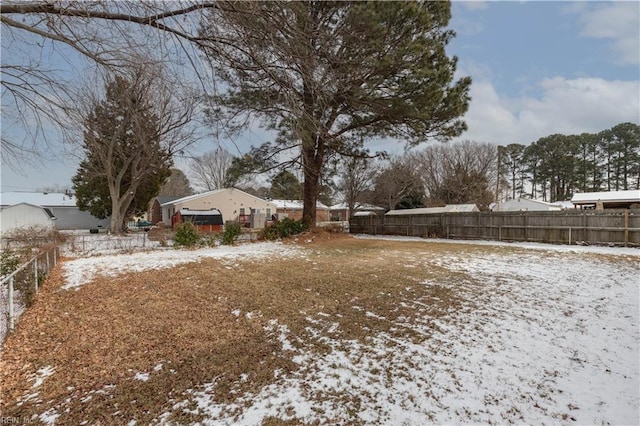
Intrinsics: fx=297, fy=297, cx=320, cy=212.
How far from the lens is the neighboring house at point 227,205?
90.6ft

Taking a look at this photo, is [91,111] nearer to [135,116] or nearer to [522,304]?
[135,116]

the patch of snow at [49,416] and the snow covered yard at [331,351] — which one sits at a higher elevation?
the snow covered yard at [331,351]

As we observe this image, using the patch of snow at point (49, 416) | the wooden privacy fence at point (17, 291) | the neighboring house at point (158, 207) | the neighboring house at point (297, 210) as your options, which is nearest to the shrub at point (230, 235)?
the wooden privacy fence at point (17, 291)

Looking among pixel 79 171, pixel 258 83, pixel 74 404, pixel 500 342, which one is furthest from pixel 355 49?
pixel 79 171

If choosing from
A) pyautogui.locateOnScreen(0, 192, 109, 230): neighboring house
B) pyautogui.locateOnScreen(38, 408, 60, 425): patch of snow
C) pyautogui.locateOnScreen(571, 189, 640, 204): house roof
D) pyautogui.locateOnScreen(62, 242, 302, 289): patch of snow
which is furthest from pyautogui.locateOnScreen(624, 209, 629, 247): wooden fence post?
pyautogui.locateOnScreen(0, 192, 109, 230): neighboring house

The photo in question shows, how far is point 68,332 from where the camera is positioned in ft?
13.3

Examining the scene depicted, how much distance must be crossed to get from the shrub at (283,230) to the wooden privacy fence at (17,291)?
9.61 m

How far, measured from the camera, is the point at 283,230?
1570cm

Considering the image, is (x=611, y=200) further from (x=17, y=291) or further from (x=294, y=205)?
(x=294, y=205)

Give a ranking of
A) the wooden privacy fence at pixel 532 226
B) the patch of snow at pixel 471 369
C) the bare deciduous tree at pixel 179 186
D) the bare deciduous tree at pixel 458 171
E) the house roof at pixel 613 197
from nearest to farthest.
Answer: the patch of snow at pixel 471 369
the wooden privacy fence at pixel 532 226
the house roof at pixel 613 197
the bare deciduous tree at pixel 458 171
the bare deciduous tree at pixel 179 186

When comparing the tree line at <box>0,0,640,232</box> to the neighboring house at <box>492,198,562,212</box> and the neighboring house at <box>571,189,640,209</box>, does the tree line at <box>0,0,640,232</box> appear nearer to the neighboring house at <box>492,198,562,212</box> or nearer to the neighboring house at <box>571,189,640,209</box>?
the neighboring house at <box>571,189,640,209</box>

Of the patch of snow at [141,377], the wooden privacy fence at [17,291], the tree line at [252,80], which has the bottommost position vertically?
the patch of snow at [141,377]

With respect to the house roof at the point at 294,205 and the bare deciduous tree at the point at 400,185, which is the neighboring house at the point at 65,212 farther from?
the bare deciduous tree at the point at 400,185

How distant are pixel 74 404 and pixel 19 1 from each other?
14.3 feet
